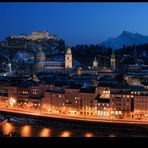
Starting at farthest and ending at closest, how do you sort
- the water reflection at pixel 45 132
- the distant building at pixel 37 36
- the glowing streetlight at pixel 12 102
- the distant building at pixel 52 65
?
the distant building at pixel 37 36
the distant building at pixel 52 65
the glowing streetlight at pixel 12 102
the water reflection at pixel 45 132

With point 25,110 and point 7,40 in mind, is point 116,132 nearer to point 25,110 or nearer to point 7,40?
point 25,110

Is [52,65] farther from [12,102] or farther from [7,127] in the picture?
[7,127]

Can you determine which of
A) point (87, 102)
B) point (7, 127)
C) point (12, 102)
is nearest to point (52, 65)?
point (12, 102)

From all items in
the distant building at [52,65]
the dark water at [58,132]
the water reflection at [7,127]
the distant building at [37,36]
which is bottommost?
the dark water at [58,132]

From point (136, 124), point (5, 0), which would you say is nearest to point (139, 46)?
point (136, 124)

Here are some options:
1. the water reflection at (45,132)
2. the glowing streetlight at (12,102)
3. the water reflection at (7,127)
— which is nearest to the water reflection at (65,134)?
the water reflection at (45,132)

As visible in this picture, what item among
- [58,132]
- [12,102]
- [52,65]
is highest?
[52,65]

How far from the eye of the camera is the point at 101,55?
17.0 m

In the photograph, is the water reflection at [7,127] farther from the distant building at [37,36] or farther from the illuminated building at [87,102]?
the distant building at [37,36]

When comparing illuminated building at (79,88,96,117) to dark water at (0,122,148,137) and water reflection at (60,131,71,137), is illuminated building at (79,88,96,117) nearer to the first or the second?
dark water at (0,122,148,137)

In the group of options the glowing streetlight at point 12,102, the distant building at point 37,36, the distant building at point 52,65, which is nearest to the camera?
the glowing streetlight at point 12,102

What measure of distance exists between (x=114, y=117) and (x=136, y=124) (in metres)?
0.69

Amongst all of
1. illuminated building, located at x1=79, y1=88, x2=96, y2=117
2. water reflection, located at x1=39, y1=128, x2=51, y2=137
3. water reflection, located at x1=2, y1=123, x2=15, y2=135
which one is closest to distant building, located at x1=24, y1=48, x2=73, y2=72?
illuminated building, located at x1=79, y1=88, x2=96, y2=117

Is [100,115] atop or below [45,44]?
below
